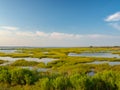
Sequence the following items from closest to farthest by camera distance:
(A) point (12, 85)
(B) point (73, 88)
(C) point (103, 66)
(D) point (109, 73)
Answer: (B) point (73, 88), (D) point (109, 73), (A) point (12, 85), (C) point (103, 66)

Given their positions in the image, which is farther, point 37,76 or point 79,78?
point 37,76

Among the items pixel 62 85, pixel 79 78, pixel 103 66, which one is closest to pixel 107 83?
pixel 79 78

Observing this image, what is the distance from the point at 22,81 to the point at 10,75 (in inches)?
55.1

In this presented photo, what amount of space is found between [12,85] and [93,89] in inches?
282

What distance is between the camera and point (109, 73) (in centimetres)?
1609

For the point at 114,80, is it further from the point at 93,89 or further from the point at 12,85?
the point at 12,85

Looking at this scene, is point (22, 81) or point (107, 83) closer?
point (107, 83)

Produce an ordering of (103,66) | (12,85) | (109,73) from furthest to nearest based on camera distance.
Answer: (103,66)
(12,85)
(109,73)

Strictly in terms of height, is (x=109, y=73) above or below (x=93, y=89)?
above

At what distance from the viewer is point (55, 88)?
15.1m

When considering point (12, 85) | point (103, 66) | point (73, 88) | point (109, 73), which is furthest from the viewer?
point (103, 66)

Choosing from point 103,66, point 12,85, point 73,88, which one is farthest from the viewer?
point 103,66

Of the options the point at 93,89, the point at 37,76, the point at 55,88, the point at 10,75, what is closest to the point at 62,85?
the point at 55,88

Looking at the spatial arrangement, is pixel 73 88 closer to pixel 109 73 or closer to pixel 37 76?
pixel 109 73
